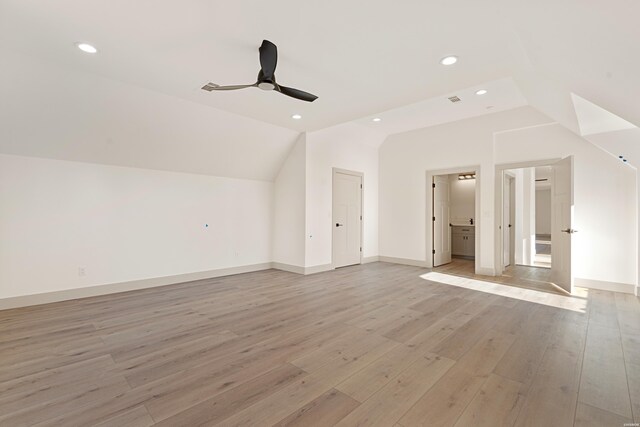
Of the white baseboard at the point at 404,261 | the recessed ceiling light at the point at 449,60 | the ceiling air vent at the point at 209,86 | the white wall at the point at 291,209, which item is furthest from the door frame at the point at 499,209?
the ceiling air vent at the point at 209,86

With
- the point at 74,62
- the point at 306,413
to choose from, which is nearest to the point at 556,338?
the point at 306,413

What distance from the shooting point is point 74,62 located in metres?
3.05

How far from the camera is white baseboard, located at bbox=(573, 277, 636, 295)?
4.34 meters

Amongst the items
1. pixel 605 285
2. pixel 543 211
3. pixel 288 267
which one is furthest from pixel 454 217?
A: pixel 543 211

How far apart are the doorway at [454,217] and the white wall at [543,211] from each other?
9.25 meters

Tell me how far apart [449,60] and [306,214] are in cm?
357

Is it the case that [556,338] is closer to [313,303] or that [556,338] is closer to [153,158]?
[313,303]

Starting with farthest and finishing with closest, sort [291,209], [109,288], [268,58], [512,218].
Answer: [512,218] < [291,209] < [109,288] < [268,58]

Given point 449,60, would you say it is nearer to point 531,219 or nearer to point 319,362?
point 319,362

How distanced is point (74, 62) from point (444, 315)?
16.4 ft

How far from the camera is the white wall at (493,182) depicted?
4.42m

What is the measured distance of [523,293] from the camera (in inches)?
172

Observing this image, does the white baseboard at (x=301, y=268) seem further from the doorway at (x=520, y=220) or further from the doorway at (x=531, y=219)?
Result: the doorway at (x=520, y=220)

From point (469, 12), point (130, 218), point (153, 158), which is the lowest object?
point (130, 218)
